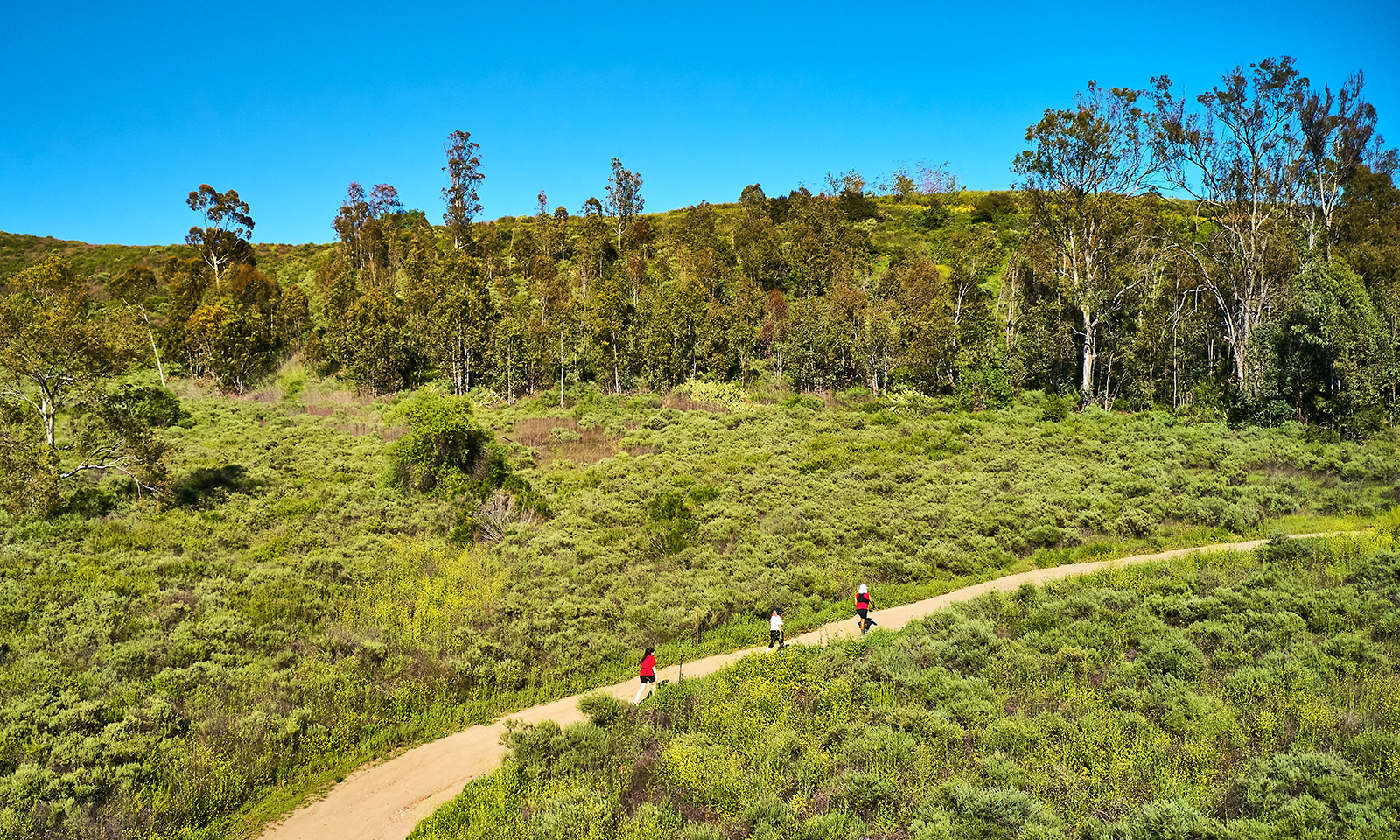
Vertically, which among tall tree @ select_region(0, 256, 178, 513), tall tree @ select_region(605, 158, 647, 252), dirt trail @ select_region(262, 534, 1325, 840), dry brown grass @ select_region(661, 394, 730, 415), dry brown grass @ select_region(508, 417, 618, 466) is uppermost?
tall tree @ select_region(605, 158, 647, 252)

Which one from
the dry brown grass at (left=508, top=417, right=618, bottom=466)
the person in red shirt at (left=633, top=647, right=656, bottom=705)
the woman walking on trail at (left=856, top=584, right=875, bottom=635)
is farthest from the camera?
the dry brown grass at (left=508, top=417, right=618, bottom=466)

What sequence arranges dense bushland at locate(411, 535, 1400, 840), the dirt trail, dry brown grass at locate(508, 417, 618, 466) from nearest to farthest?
dense bushland at locate(411, 535, 1400, 840)
the dirt trail
dry brown grass at locate(508, 417, 618, 466)

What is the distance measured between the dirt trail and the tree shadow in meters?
14.3

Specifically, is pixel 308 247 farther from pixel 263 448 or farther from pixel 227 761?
pixel 227 761

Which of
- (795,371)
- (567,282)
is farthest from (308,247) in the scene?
(795,371)

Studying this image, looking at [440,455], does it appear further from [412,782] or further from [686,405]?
[686,405]

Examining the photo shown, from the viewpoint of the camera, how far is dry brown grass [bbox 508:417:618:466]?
94.3 feet

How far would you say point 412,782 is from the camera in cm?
964

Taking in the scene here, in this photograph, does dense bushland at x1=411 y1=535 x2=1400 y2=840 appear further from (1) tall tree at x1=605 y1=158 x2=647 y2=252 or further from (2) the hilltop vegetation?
(1) tall tree at x1=605 y1=158 x2=647 y2=252

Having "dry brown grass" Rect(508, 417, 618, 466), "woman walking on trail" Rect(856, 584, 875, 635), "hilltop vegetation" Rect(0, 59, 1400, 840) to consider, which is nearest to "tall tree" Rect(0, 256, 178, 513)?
"hilltop vegetation" Rect(0, 59, 1400, 840)

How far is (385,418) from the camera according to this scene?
3312cm

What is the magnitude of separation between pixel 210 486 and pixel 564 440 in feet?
45.6

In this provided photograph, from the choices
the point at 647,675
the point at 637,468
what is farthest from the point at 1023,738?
the point at 637,468

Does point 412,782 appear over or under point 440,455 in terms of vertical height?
under
